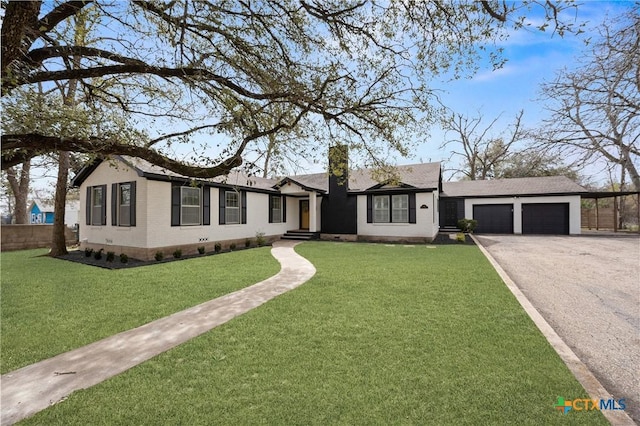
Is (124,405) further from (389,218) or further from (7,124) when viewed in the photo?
(389,218)

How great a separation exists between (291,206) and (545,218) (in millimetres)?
16829

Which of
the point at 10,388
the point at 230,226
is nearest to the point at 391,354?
the point at 10,388

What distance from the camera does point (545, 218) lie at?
19375 millimetres

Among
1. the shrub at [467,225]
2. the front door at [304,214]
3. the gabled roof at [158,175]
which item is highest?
the gabled roof at [158,175]

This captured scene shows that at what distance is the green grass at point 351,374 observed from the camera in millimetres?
2391

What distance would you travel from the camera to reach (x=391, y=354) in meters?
3.37

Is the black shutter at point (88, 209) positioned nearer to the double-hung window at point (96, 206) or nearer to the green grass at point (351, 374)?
the double-hung window at point (96, 206)

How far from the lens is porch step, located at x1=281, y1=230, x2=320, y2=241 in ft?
56.3

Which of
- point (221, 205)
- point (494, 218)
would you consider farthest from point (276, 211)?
point (494, 218)

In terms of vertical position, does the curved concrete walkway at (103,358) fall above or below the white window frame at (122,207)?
below

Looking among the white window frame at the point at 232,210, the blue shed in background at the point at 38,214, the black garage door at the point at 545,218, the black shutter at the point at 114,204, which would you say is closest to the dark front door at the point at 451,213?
the black garage door at the point at 545,218

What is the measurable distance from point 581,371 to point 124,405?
444 centimetres

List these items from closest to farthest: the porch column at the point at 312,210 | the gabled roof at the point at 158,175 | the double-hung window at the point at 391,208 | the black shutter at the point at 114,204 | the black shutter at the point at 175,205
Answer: the gabled roof at the point at 158,175
the black shutter at the point at 175,205
the black shutter at the point at 114,204
the double-hung window at the point at 391,208
the porch column at the point at 312,210

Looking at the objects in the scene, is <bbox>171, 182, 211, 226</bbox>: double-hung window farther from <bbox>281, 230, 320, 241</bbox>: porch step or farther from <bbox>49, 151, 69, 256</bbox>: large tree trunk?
<bbox>281, 230, 320, 241</bbox>: porch step
